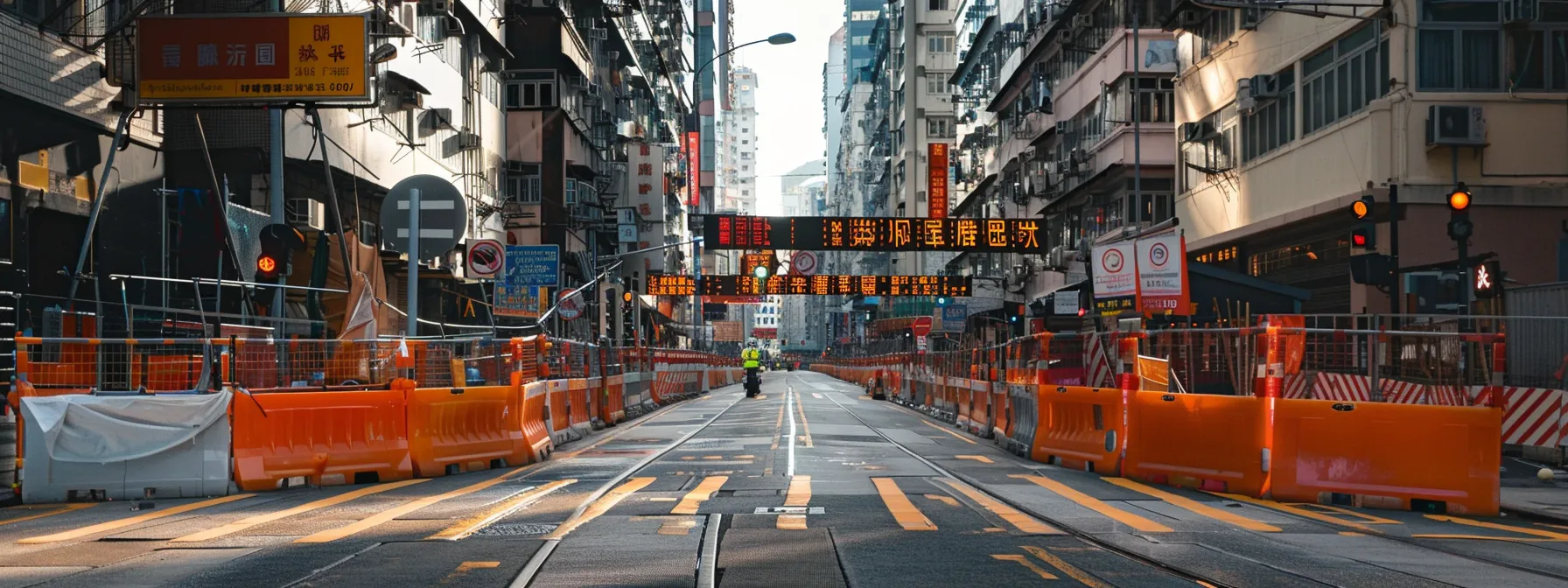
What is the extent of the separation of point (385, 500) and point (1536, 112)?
2353cm

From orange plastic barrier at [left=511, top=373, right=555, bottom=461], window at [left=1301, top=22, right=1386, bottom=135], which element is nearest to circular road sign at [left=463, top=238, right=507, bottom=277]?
orange plastic barrier at [left=511, top=373, right=555, bottom=461]

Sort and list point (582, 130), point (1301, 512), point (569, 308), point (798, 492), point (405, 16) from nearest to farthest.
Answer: point (1301, 512)
point (798, 492)
point (405, 16)
point (569, 308)
point (582, 130)

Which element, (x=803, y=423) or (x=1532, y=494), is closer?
(x=1532, y=494)

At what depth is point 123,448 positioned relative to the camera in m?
13.5

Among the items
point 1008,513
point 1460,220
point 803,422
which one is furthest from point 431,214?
point 1460,220

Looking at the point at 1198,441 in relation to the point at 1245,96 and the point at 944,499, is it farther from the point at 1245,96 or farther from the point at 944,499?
the point at 1245,96

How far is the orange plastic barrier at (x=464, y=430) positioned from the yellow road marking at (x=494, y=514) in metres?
1.96

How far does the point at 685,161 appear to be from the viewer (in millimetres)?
127938

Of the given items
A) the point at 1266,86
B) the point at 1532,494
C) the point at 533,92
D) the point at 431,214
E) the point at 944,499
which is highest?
the point at 533,92

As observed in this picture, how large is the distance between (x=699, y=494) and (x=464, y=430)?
4679 millimetres

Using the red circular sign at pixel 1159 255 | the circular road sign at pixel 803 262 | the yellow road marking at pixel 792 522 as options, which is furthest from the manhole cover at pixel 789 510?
the circular road sign at pixel 803 262

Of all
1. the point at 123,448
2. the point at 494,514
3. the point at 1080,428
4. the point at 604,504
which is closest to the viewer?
the point at 494,514

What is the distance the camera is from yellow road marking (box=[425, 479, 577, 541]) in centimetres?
990

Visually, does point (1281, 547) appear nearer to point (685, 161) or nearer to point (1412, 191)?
point (1412, 191)
